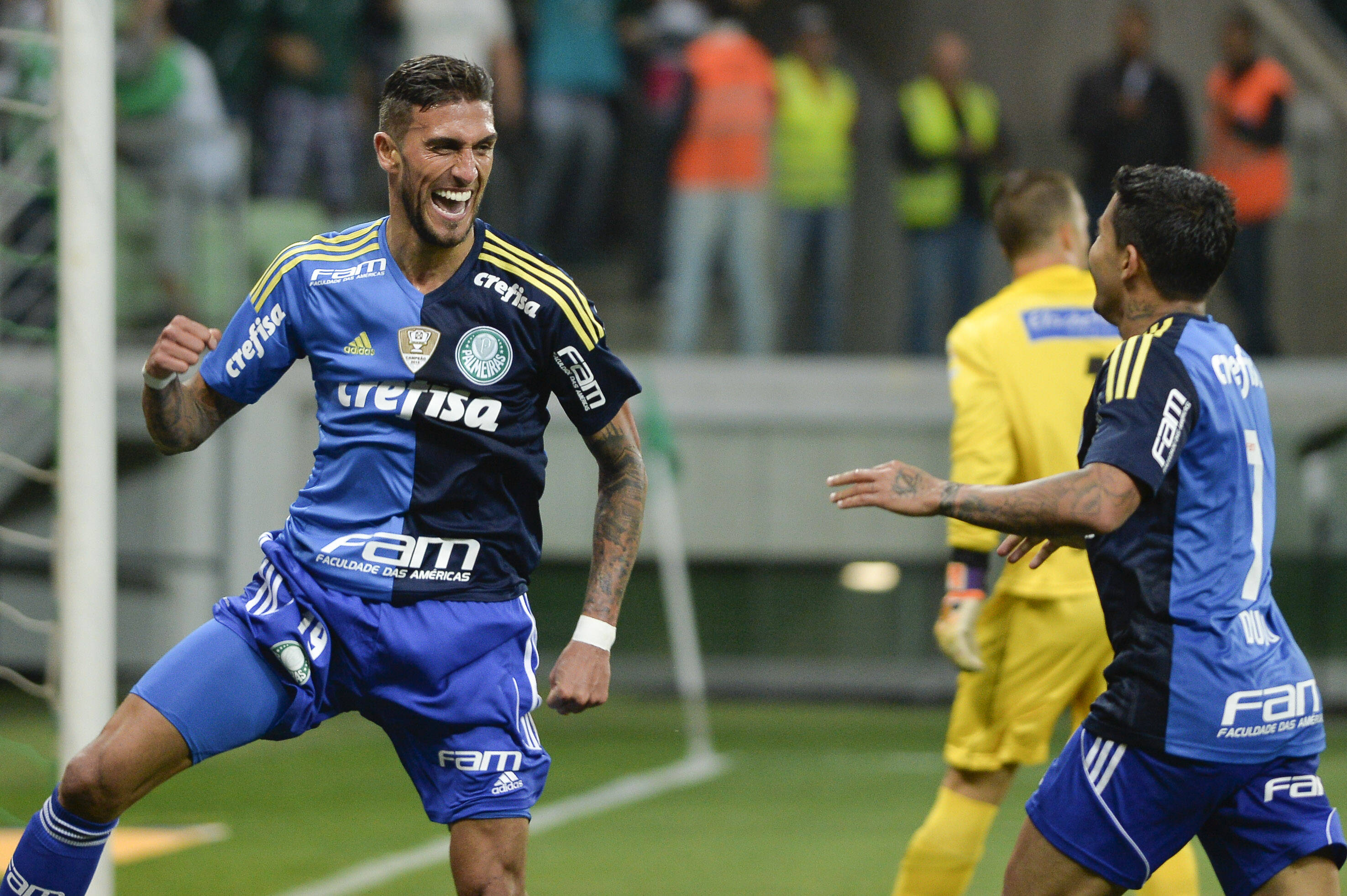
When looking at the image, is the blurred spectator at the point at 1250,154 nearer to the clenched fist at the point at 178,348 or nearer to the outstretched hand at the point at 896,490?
the outstretched hand at the point at 896,490

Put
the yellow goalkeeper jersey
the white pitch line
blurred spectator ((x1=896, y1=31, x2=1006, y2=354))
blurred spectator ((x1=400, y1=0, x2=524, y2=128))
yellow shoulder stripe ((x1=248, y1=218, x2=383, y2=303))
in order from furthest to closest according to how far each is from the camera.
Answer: blurred spectator ((x1=896, y1=31, x2=1006, y2=354)) → blurred spectator ((x1=400, y1=0, x2=524, y2=128)) → the white pitch line → the yellow goalkeeper jersey → yellow shoulder stripe ((x1=248, y1=218, x2=383, y2=303))

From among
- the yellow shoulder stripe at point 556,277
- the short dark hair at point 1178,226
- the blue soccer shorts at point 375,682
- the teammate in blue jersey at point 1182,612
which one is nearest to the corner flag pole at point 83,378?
the blue soccer shorts at point 375,682

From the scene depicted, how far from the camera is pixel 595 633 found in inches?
155

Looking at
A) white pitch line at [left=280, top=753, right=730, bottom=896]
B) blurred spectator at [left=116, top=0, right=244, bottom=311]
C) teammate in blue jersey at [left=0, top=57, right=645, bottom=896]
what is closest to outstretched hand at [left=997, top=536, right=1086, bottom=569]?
teammate in blue jersey at [left=0, top=57, right=645, bottom=896]

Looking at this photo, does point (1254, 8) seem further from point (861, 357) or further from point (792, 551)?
point (792, 551)

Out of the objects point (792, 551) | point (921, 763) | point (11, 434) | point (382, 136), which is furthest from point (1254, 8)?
point (382, 136)

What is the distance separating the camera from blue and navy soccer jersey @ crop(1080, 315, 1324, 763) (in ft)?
11.3

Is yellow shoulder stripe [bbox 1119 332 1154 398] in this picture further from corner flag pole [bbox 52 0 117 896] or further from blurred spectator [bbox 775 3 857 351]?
blurred spectator [bbox 775 3 857 351]

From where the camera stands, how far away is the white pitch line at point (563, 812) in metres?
6.25

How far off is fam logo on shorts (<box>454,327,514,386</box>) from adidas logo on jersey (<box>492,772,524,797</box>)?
858mm

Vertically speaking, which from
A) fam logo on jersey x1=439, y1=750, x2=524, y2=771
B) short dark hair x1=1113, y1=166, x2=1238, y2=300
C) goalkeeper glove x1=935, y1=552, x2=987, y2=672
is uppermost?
short dark hair x1=1113, y1=166, x2=1238, y2=300

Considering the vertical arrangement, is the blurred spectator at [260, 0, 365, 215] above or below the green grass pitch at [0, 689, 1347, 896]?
above

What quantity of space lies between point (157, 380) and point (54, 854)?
3.44ft

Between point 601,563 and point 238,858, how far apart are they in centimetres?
326
